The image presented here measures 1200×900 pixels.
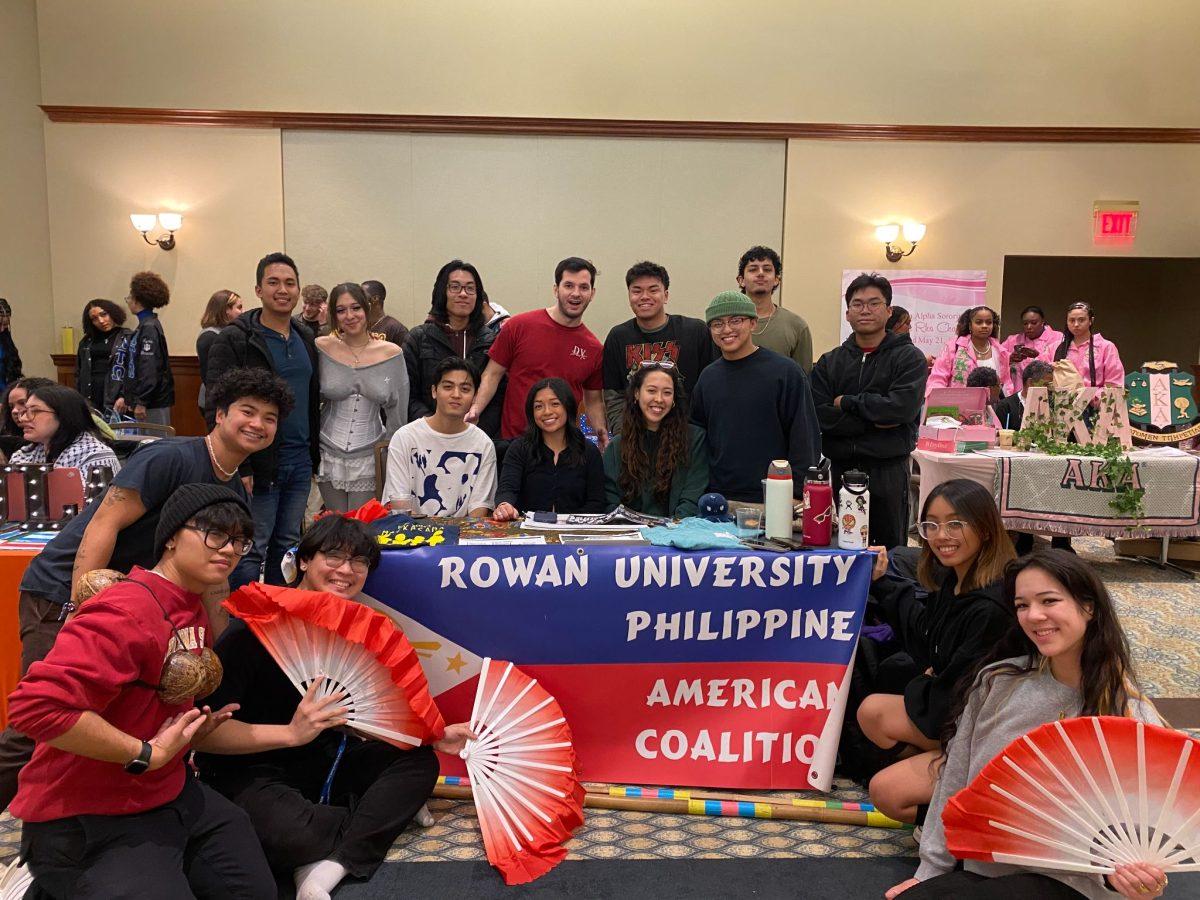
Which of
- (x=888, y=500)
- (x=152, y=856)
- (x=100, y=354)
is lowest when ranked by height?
(x=152, y=856)

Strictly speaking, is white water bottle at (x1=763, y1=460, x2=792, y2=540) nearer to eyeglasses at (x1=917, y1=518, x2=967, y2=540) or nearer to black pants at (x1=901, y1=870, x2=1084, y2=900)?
eyeglasses at (x1=917, y1=518, x2=967, y2=540)

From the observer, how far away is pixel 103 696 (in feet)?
5.33

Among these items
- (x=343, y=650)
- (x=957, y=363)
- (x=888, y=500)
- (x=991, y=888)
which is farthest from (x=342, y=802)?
(x=957, y=363)

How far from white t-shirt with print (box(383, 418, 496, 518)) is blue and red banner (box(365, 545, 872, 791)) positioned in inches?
25.9

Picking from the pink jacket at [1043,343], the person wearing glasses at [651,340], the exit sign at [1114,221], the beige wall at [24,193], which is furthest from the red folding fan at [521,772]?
the exit sign at [1114,221]

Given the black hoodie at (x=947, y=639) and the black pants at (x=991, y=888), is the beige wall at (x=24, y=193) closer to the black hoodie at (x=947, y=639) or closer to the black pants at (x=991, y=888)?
the black hoodie at (x=947, y=639)

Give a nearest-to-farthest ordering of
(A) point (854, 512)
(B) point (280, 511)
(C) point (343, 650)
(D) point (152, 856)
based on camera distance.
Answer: (D) point (152, 856), (C) point (343, 650), (A) point (854, 512), (B) point (280, 511)

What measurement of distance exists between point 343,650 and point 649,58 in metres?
6.64

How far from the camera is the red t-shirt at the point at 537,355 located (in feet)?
12.1

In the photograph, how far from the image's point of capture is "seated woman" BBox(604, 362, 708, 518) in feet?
10.1

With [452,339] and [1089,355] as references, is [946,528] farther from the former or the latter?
[1089,355]

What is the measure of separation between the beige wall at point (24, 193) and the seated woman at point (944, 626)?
7167mm

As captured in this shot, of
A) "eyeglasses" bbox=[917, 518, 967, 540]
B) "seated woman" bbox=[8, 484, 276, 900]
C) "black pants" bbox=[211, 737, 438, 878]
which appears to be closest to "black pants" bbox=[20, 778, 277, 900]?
"seated woman" bbox=[8, 484, 276, 900]

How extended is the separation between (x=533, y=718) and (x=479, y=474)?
1046 mm
